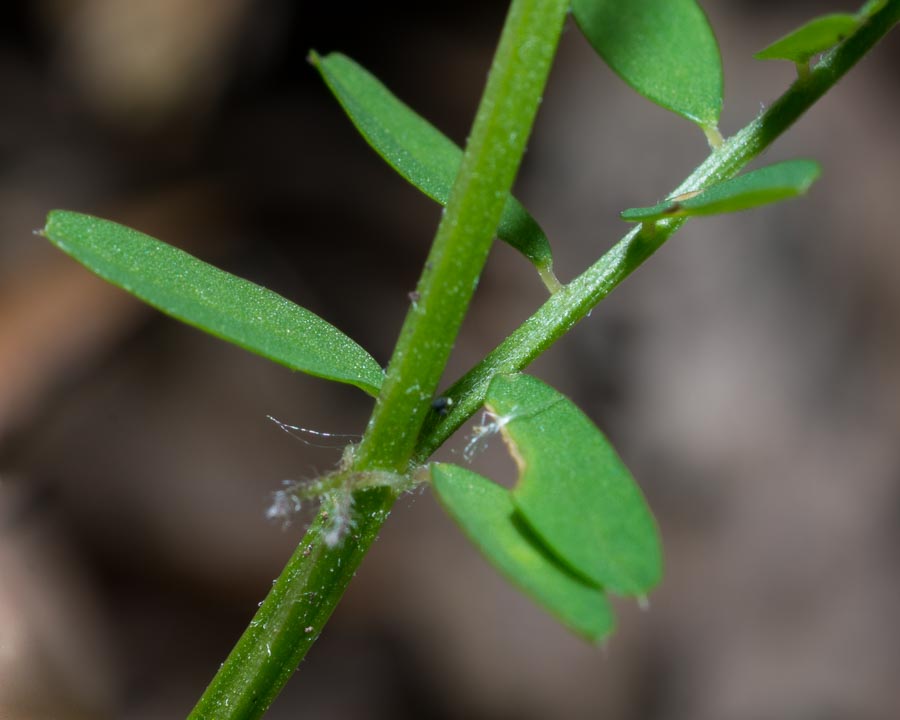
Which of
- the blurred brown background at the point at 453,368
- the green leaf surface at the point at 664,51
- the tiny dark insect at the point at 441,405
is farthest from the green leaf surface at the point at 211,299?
the blurred brown background at the point at 453,368

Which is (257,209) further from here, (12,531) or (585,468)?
(585,468)

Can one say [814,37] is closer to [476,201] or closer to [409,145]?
[476,201]

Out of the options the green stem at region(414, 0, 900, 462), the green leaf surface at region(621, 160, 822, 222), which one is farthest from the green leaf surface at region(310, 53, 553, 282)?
the green leaf surface at region(621, 160, 822, 222)

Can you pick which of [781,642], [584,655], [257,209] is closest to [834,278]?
[781,642]

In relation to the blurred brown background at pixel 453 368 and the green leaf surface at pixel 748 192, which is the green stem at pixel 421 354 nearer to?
the green leaf surface at pixel 748 192

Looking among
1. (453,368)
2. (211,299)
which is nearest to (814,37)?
(211,299)

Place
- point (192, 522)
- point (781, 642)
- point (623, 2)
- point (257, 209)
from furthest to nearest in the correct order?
point (257, 209) < point (781, 642) < point (192, 522) < point (623, 2)
